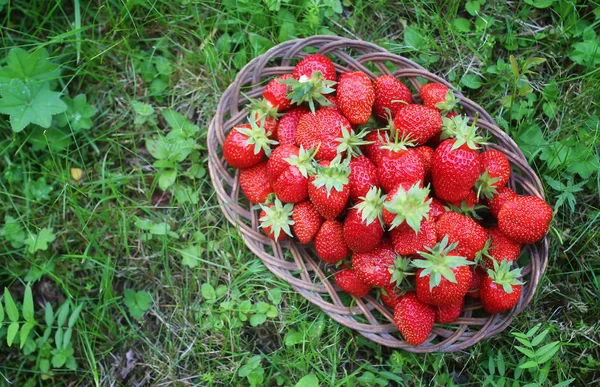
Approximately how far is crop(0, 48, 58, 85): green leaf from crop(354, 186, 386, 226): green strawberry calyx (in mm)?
1426

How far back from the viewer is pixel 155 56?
2.44 m

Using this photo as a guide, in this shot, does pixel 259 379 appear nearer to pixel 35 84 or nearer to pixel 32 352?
pixel 32 352

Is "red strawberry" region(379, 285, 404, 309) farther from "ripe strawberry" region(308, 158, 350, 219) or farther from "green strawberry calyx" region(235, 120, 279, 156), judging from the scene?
"green strawberry calyx" region(235, 120, 279, 156)

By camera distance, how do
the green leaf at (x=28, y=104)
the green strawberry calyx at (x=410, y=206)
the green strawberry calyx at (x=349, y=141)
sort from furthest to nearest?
the green leaf at (x=28, y=104) < the green strawberry calyx at (x=349, y=141) < the green strawberry calyx at (x=410, y=206)

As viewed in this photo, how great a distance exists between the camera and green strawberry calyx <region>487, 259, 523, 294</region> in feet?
6.07

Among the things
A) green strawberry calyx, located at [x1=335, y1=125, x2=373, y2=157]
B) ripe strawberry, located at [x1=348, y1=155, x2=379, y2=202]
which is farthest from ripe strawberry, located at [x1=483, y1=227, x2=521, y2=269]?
green strawberry calyx, located at [x1=335, y1=125, x2=373, y2=157]

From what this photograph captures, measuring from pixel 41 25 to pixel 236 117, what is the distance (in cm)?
100

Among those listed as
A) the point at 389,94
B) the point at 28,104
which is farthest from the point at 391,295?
the point at 28,104

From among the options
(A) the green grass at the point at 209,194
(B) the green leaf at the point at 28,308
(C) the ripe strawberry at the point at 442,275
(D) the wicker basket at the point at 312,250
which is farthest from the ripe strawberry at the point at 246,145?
(B) the green leaf at the point at 28,308

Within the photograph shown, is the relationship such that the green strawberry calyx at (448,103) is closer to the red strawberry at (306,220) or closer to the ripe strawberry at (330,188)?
the ripe strawberry at (330,188)

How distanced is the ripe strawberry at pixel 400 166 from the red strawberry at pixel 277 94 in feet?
1.39

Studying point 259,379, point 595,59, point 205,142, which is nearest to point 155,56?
point 205,142

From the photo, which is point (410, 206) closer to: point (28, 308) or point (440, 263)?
point (440, 263)

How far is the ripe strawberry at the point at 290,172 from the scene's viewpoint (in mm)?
1901
